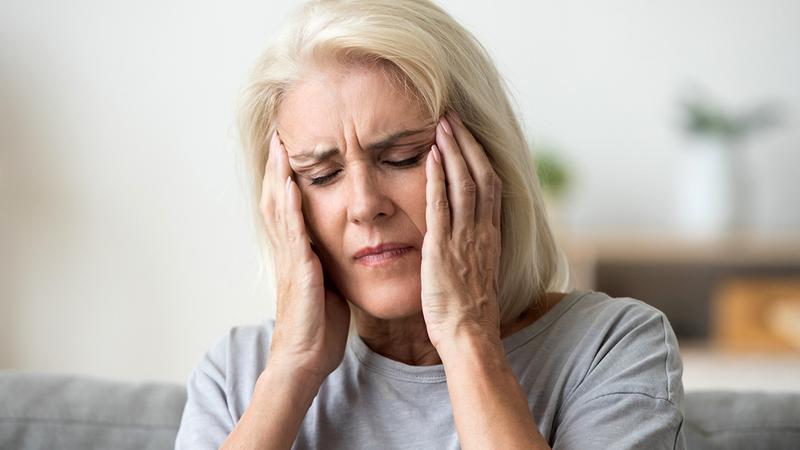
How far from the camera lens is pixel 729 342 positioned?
162 inches

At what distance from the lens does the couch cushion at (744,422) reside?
1.64 m

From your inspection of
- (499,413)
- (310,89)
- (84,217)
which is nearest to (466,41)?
(310,89)

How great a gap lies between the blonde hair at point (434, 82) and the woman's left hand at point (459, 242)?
0.05 meters

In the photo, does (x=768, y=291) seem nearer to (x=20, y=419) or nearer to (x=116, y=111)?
(x=116, y=111)

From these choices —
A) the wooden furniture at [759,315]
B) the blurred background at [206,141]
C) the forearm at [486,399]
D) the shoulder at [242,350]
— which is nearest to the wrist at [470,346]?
the forearm at [486,399]

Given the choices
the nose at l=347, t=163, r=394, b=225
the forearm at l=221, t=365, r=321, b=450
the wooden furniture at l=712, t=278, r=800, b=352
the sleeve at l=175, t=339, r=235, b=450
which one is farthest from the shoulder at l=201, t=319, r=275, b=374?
the wooden furniture at l=712, t=278, r=800, b=352

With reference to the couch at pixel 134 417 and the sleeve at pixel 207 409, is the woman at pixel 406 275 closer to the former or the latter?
the sleeve at pixel 207 409

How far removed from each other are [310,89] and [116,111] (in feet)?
9.89

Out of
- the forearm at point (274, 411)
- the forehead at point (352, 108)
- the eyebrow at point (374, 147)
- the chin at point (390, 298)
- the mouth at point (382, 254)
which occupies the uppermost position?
the forehead at point (352, 108)

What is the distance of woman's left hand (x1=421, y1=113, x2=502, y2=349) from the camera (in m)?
1.48

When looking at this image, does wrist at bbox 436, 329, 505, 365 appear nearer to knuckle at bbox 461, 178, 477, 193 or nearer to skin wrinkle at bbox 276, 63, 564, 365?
skin wrinkle at bbox 276, 63, 564, 365

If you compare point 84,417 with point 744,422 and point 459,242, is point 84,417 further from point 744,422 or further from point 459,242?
point 744,422

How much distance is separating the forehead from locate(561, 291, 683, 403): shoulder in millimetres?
391

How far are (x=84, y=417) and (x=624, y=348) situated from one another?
898mm
